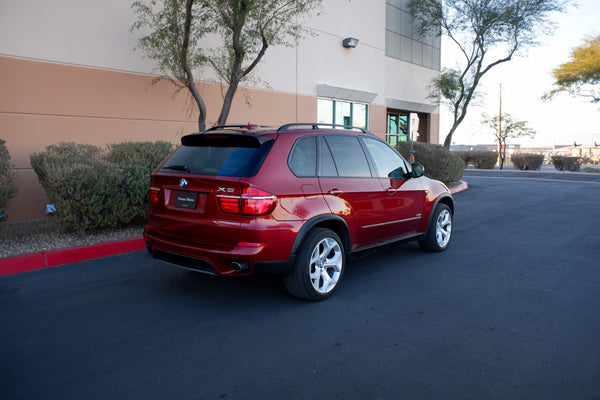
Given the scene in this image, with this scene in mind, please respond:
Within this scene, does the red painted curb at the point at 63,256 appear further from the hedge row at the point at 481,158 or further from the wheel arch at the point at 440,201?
the hedge row at the point at 481,158

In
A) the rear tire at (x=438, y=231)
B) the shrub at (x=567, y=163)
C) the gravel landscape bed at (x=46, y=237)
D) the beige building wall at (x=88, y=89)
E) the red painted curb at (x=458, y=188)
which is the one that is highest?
the beige building wall at (x=88, y=89)

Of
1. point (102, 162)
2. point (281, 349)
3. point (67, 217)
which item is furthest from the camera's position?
point (102, 162)

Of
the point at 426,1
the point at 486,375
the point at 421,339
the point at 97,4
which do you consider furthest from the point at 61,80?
the point at 426,1

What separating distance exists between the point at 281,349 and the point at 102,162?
4.83 meters

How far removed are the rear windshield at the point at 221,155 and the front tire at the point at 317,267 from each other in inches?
35.3

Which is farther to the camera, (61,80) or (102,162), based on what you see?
(61,80)

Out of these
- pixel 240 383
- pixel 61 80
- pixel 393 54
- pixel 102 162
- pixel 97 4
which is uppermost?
pixel 393 54

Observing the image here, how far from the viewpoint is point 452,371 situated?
305 cm

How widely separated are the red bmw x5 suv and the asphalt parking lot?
18.8 inches

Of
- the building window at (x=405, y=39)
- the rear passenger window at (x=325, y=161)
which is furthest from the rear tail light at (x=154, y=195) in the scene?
the building window at (x=405, y=39)

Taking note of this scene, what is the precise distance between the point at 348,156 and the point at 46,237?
4.81 m

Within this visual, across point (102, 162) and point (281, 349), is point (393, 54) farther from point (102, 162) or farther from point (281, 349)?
point (281, 349)

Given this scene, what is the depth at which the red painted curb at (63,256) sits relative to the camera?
5488 mm

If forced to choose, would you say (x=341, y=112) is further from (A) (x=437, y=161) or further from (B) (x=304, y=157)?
(B) (x=304, y=157)
